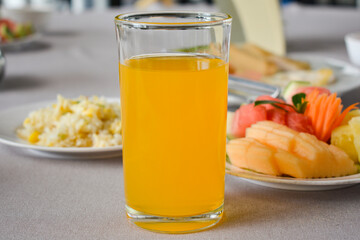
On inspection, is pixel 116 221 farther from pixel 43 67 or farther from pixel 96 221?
pixel 43 67

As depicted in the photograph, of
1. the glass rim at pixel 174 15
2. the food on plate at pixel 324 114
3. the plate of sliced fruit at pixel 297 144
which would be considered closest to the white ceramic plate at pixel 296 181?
the plate of sliced fruit at pixel 297 144

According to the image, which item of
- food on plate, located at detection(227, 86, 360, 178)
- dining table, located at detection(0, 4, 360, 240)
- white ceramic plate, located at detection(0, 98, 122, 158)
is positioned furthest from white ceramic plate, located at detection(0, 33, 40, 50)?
food on plate, located at detection(227, 86, 360, 178)

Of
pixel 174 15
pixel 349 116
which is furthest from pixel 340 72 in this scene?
pixel 174 15

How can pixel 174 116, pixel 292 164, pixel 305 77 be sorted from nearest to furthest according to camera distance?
pixel 174 116 < pixel 292 164 < pixel 305 77

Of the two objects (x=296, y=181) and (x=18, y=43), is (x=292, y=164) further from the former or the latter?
(x=18, y=43)

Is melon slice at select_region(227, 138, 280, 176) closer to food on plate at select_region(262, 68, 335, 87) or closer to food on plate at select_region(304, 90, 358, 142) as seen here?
food on plate at select_region(304, 90, 358, 142)
